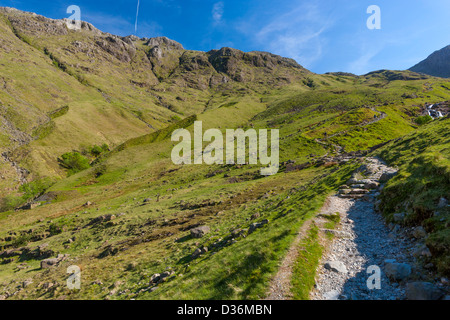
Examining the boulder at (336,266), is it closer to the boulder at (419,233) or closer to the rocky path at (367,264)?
the rocky path at (367,264)

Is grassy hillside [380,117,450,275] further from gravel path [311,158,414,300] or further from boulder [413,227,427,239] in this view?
gravel path [311,158,414,300]

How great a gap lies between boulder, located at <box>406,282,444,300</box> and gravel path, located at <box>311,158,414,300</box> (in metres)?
0.58

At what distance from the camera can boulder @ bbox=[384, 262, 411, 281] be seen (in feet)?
33.3

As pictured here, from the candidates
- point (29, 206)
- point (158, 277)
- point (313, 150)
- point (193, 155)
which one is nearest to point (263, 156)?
point (313, 150)

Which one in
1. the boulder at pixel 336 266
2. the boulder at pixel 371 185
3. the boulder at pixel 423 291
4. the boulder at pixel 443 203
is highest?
the boulder at pixel 371 185

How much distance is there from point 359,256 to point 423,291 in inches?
175

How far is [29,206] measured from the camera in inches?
2633

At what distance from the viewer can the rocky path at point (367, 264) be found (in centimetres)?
990

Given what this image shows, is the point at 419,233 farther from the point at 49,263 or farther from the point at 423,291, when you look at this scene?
the point at 49,263

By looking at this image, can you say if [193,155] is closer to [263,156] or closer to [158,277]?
[263,156]

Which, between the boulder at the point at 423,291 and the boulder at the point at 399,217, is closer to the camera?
the boulder at the point at 423,291

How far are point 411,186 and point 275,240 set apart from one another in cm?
1214

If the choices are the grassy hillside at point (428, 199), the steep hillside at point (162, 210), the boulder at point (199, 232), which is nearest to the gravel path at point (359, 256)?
the grassy hillside at point (428, 199)

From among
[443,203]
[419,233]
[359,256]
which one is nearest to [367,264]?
[359,256]
